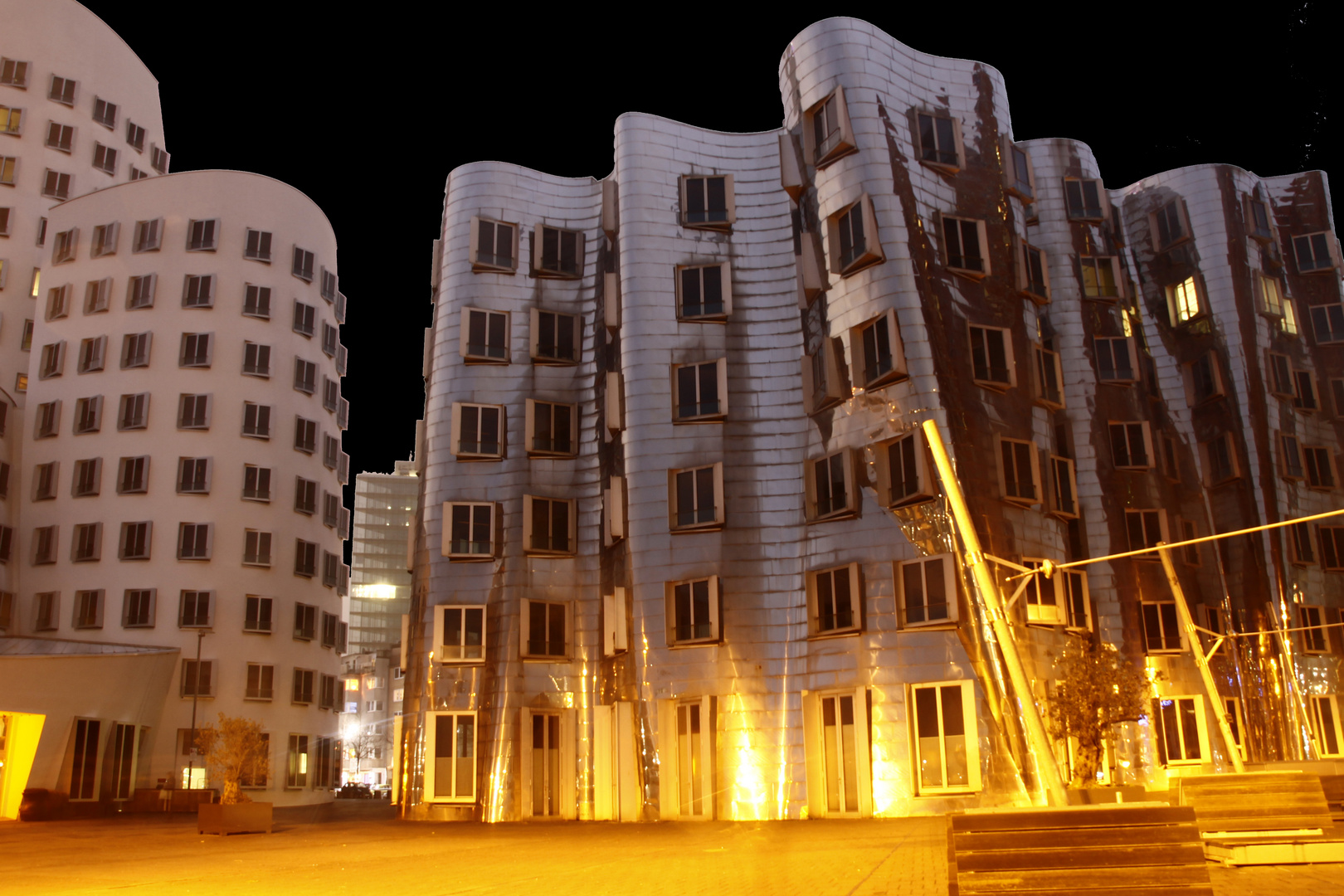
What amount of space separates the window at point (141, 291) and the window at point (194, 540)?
11.3 m

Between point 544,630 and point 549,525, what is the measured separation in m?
3.48

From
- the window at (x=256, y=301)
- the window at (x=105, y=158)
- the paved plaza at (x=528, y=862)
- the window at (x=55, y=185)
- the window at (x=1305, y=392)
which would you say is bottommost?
the paved plaza at (x=528, y=862)

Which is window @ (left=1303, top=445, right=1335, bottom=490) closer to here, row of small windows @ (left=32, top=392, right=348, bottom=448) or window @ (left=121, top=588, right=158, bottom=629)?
row of small windows @ (left=32, top=392, right=348, bottom=448)

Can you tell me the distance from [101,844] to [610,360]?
21417 millimetres

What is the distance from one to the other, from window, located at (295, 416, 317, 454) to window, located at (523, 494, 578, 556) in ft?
81.2

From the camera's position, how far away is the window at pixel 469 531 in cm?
3844

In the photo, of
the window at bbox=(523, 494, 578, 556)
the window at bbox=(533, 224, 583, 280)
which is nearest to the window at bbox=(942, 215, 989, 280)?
the window at bbox=(533, 224, 583, 280)

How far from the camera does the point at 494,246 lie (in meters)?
41.5

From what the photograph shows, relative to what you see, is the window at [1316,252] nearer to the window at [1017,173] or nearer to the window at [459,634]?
the window at [1017,173]

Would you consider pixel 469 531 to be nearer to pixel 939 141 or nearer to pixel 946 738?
pixel 946 738

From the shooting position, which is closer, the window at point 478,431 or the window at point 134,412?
the window at point 478,431

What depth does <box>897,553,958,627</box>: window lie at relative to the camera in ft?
103

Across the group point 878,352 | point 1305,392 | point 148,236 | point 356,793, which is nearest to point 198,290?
point 148,236

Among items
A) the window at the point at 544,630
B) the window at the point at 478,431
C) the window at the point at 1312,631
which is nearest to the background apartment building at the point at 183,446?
the window at the point at 478,431
